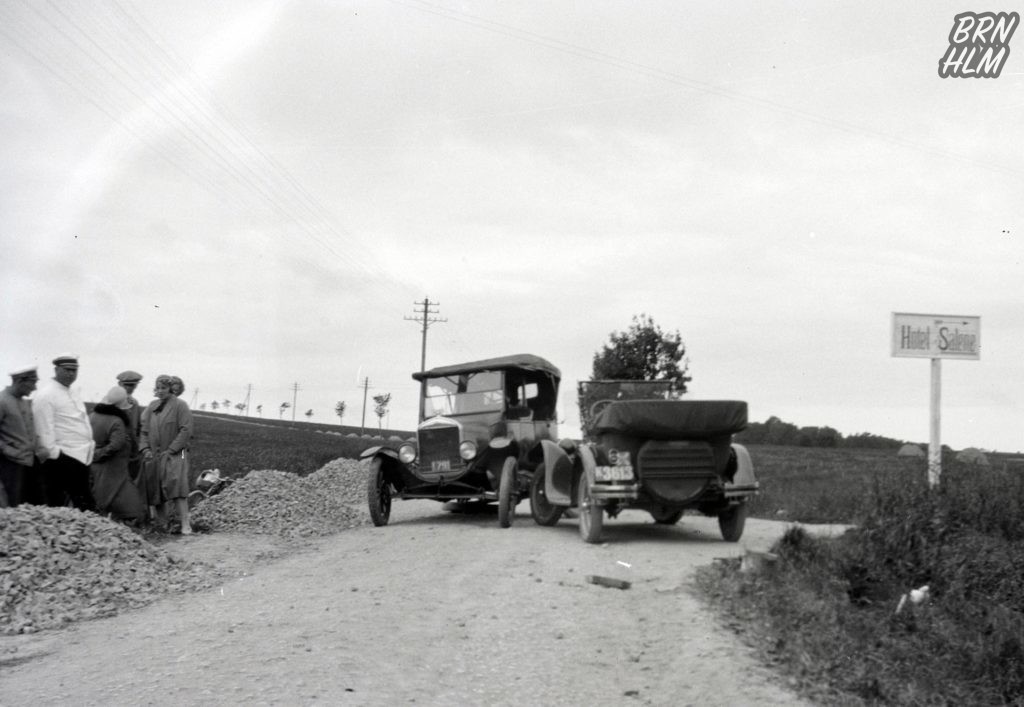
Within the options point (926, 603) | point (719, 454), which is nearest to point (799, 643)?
point (926, 603)

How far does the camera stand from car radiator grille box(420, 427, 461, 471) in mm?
14523

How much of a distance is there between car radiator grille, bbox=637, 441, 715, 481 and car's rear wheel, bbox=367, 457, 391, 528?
4.43 metres

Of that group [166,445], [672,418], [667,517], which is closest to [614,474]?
[672,418]

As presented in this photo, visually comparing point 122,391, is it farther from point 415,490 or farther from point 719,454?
point 719,454

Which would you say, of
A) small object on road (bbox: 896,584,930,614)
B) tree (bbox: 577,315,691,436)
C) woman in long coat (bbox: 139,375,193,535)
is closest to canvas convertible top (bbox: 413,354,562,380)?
woman in long coat (bbox: 139,375,193,535)

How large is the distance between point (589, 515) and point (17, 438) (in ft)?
20.1

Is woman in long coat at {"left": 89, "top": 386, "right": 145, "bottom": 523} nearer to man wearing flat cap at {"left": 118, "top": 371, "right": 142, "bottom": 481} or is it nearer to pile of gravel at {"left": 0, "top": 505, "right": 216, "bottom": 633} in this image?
man wearing flat cap at {"left": 118, "top": 371, "right": 142, "bottom": 481}

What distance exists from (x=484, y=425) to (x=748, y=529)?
405 centimetres

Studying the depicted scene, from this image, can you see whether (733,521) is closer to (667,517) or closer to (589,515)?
(589,515)

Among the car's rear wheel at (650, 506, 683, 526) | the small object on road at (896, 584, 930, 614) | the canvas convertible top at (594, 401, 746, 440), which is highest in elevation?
the canvas convertible top at (594, 401, 746, 440)

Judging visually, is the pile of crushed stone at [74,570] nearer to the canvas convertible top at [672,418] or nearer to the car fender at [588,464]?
the car fender at [588,464]

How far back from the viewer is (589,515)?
38.2 ft

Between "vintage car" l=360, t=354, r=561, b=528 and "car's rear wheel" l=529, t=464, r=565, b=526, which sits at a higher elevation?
"vintage car" l=360, t=354, r=561, b=528

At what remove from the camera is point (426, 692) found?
583 cm
